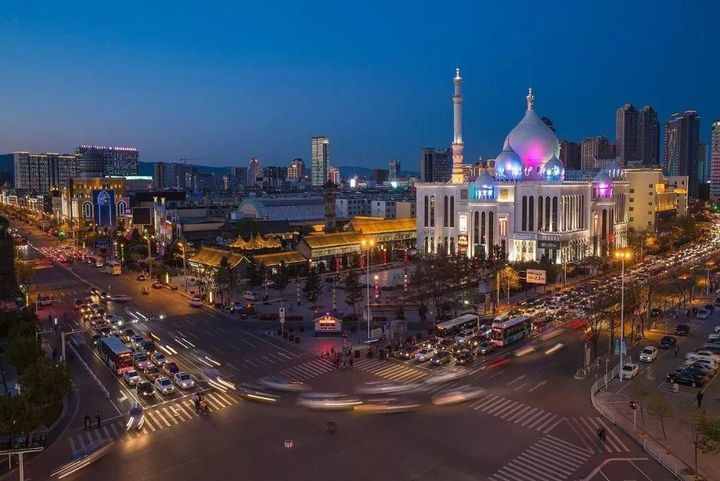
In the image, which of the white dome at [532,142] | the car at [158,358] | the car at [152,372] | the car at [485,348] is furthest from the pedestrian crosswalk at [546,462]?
the white dome at [532,142]

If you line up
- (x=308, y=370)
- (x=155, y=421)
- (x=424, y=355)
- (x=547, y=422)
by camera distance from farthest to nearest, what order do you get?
(x=424, y=355), (x=308, y=370), (x=155, y=421), (x=547, y=422)

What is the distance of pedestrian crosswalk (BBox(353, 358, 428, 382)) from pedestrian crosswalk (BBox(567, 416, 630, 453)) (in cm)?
957

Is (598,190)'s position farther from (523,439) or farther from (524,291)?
(523,439)

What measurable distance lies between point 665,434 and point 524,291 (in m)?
37.4

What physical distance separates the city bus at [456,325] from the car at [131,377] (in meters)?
20.8

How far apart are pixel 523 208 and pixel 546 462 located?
59.0 meters

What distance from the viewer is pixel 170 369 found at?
37.2 m

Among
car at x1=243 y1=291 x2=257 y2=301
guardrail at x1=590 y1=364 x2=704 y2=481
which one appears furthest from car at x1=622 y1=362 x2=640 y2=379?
car at x1=243 y1=291 x2=257 y2=301

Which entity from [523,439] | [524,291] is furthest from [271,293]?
[523,439]

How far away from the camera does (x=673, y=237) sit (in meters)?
92.8

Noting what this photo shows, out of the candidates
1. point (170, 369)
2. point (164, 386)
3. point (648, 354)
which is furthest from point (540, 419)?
point (170, 369)

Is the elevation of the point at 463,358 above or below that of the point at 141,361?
above

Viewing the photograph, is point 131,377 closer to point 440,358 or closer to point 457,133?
point 440,358

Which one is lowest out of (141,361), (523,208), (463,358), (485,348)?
(141,361)
